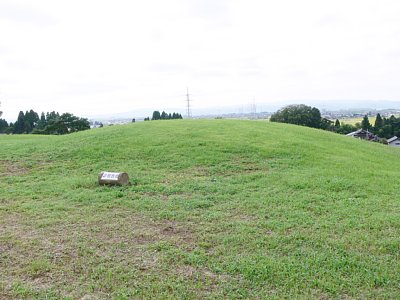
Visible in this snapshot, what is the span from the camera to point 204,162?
27.0 ft

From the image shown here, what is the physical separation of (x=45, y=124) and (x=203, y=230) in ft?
128

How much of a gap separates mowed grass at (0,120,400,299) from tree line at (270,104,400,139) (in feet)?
122

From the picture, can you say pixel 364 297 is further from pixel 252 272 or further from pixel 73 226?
pixel 73 226

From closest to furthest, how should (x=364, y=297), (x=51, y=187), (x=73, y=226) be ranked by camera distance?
(x=364, y=297)
(x=73, y=226)
(x=51, y=187)

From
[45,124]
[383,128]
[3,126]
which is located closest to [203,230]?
[45,124]

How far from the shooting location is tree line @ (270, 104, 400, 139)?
44.2 m

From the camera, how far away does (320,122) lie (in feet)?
147

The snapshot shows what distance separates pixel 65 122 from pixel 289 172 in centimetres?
3228

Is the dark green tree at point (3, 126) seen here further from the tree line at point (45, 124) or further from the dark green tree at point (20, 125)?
the dark green tree at point (20, 125)

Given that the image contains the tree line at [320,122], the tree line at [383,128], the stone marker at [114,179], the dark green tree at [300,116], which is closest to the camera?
the stone marker at [114,179]

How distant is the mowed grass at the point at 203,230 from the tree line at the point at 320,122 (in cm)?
3720

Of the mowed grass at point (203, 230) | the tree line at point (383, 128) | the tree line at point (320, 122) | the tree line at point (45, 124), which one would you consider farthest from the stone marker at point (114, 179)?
the tree line at point (383, 128)

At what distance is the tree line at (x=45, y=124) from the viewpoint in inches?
1359

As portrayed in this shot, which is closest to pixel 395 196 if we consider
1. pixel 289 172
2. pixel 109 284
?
pixel 289 172
